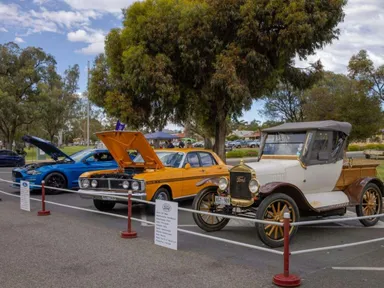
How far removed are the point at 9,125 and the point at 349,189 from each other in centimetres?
4013

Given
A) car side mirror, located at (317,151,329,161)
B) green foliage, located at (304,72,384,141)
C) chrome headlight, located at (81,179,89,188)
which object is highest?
green foliage, located at (304,72,384,141)

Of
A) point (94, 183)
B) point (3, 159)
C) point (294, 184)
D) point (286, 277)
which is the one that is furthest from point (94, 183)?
point (3, 159)

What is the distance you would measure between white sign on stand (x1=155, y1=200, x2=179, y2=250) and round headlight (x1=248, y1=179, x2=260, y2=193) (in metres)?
1.53

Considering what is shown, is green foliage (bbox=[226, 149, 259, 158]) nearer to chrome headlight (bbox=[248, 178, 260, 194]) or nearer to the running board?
the running board

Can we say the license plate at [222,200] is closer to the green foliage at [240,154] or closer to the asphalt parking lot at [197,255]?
the asphalt parking lot at [197,255]

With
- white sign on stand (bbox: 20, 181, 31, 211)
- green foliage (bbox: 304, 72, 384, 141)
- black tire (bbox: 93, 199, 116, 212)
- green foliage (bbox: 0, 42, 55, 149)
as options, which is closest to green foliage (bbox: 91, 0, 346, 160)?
black tire (bbox: 93, 199, 116, 212)

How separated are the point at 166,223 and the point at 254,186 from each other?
5.60 feet

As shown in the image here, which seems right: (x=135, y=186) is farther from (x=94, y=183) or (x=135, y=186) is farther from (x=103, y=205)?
(x=103, y=205)

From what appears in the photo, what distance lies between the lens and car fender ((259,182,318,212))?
7270mm

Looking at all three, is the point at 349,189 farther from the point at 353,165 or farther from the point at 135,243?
the point at 135,243

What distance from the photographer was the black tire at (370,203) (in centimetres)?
888

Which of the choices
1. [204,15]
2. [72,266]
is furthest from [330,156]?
[204,15]

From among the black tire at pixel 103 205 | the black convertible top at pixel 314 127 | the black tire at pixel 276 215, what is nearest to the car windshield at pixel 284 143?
the black convertible top at pixel 314 127

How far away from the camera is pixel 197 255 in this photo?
6598mm
